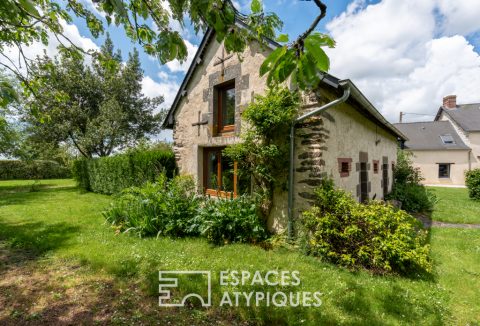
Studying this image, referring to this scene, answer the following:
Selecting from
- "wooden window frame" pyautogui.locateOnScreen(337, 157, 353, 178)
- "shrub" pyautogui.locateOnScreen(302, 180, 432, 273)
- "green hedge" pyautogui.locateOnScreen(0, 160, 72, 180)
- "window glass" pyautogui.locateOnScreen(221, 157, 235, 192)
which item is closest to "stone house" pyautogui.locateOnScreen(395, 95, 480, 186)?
"wooden window frame" pyautogui.locateOnScreen(337, 157, 353, 178)

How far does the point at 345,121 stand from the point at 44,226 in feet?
27.4

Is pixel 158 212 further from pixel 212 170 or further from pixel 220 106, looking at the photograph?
pixel 220 106

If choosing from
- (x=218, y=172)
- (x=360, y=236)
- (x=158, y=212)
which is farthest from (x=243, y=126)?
(x=360, y=236)

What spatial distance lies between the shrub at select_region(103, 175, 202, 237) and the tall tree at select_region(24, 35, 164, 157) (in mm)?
13309

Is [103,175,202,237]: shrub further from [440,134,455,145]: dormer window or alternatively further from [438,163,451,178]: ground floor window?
[440,134,455,145]: dormer window

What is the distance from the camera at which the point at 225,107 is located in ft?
22.1

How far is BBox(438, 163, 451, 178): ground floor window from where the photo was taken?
20.7 metres

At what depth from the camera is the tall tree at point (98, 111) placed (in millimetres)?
17245

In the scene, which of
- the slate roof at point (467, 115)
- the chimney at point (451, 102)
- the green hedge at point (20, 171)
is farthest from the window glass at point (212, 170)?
the chimney at point (451, 102)

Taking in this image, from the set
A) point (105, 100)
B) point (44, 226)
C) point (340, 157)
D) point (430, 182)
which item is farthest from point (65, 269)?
point (430, 182)

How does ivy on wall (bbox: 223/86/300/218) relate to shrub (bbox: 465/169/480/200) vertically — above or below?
above

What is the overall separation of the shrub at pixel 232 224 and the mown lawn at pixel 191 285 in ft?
1.08

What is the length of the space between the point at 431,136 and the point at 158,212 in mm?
26232

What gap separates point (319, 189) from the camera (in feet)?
15.1
